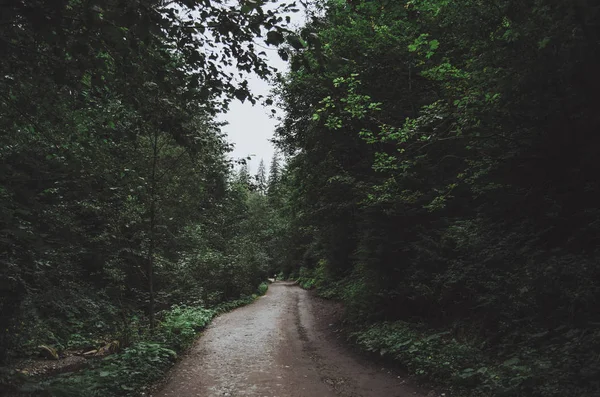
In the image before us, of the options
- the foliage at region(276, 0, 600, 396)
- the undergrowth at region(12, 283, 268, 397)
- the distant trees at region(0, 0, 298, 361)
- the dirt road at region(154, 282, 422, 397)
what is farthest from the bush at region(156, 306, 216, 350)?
the foliage at region(276, 0, 600, 396)

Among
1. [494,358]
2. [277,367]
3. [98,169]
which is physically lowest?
[277,367]

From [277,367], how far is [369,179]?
649cm

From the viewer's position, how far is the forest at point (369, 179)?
11.9 feet

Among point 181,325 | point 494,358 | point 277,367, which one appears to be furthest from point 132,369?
point 494,358

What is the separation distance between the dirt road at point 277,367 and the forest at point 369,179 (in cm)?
60

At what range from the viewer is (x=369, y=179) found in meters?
12.0

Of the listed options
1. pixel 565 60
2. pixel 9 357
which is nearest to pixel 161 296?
pixel 9 357

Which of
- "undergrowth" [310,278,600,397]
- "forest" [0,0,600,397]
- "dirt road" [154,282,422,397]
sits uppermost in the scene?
"forest" [0,0,600,397]

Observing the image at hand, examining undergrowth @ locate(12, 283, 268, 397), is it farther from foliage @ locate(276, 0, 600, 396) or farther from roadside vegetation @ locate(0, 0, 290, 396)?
foliage @ locate(276, 0, 600, 396)

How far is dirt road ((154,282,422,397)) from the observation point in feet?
22.4

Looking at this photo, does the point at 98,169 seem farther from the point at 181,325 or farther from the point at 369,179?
the point at 369,179

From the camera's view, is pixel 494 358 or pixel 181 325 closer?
pixel 494 358

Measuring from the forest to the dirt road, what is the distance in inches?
23.6

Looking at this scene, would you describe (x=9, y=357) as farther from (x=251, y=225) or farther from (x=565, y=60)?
(x=251, y=225)
